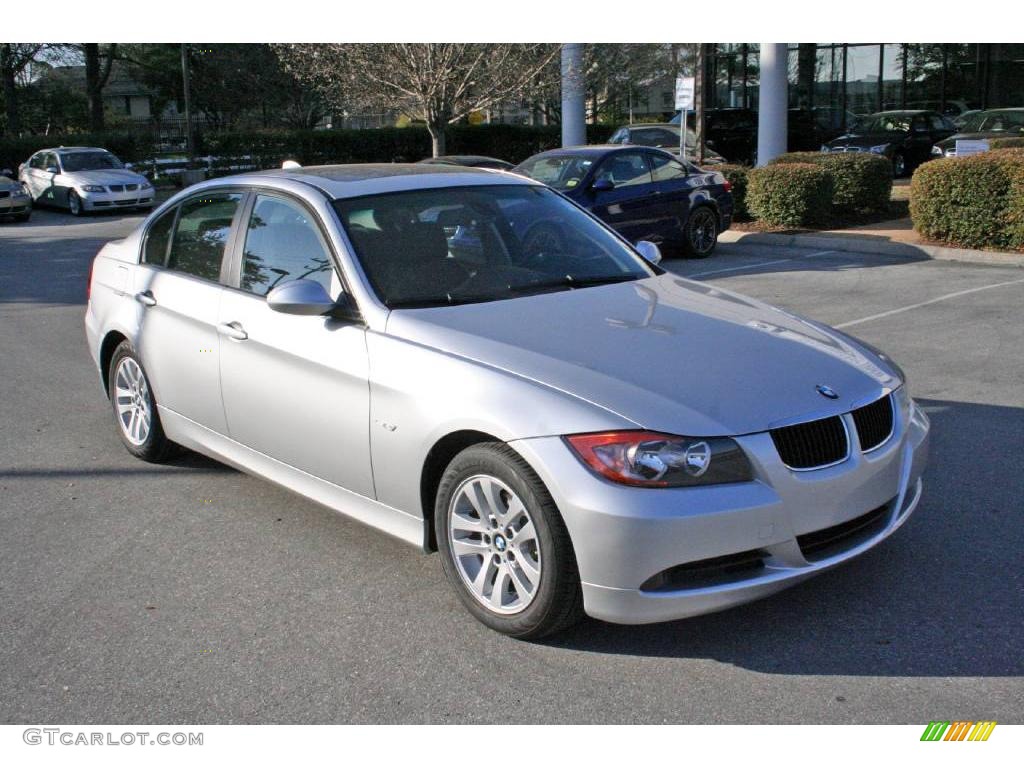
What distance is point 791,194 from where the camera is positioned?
16734 millimetres

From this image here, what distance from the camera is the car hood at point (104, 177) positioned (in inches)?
976

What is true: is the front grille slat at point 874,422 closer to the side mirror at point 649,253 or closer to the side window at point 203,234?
the side mirror at point 649,253

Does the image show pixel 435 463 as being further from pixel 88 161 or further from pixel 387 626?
pixel 88 161

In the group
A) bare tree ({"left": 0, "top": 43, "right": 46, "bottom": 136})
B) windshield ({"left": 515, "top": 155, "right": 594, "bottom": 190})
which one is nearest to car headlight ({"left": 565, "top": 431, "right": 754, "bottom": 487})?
windshield ({"left": 515, "top": 155, "right": 594, "bottom": 190})

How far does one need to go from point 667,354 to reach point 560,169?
1059cm

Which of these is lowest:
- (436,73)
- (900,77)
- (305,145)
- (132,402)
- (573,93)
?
(132,402)

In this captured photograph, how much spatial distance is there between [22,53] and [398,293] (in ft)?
137

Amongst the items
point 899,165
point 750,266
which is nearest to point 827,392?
point 750,266

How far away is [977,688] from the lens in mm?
3623

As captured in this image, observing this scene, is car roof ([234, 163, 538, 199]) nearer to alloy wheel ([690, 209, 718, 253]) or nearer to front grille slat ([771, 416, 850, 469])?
front grille slat ([771, 416, 850, 469])

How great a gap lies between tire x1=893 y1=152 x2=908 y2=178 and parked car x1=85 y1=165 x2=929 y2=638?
73.1 feet

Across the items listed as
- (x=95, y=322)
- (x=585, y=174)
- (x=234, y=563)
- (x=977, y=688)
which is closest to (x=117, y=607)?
(x=234, y=563)

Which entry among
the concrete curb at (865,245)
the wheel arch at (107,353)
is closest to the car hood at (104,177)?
the concrete curb at (865,245)

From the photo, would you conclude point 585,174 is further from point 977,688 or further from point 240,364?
point 977,688
